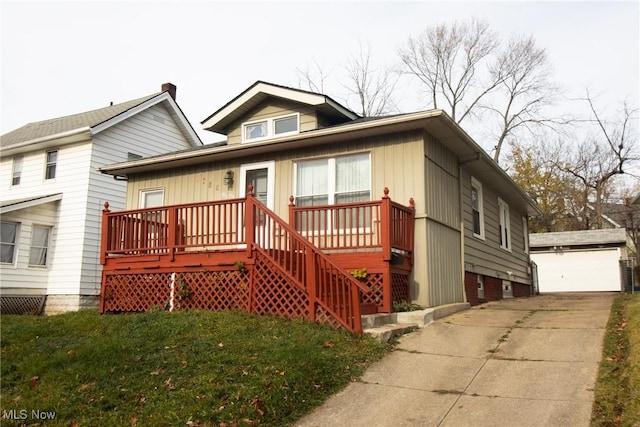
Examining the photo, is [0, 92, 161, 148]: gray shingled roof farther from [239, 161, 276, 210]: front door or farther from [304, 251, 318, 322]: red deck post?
[304, 251, 318, 322]: red deck post

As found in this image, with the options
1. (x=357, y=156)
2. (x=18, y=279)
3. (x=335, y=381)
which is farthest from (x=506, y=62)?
(x=335, y=381)

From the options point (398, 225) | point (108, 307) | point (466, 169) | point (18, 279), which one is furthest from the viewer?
point (18, 279)

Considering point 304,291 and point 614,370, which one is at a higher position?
point 304,291

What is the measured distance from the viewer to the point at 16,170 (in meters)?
18.8

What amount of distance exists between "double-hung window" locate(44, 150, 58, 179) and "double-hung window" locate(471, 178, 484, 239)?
13163 millimetres

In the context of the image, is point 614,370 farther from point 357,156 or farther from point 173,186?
point 173,186

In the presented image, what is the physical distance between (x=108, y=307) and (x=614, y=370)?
891 cm

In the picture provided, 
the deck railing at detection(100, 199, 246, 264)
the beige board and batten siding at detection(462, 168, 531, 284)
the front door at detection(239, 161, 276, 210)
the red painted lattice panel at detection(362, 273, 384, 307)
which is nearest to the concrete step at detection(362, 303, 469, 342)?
the red painted lattice panel at detection(362, 273, 384, 307)

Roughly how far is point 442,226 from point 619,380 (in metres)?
5.70

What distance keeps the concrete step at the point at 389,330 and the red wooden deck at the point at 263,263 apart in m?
0.32

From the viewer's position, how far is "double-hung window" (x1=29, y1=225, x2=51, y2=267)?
16.2 m

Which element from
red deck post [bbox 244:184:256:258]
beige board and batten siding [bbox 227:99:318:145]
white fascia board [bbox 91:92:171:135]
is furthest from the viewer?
white fascia board [bbox 91:92:171:135]

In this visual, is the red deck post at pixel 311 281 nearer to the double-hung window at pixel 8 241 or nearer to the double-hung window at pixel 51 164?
the double-hung window at pixel 8 241

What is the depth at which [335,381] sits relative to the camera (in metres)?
6.12
